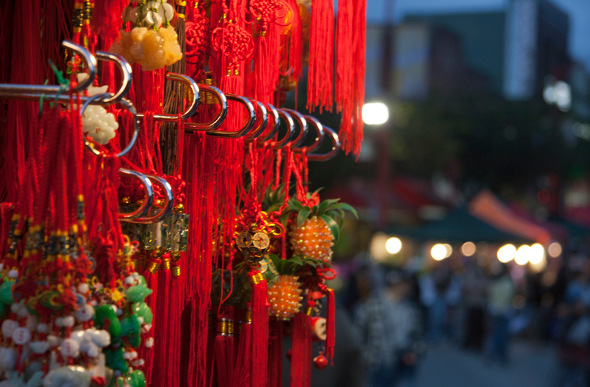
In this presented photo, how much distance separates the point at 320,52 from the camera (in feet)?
6.01

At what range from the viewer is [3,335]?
1.12m

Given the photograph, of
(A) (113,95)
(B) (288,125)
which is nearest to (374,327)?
(B) (288,125)

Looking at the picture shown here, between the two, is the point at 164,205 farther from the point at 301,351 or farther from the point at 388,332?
the point at 388,332

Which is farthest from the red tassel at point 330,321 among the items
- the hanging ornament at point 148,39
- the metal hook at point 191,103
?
the hanging ornament at point 148,39

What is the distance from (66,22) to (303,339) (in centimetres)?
94

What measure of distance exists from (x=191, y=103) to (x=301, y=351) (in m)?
0.74

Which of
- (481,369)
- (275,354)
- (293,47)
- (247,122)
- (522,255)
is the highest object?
(293,47)

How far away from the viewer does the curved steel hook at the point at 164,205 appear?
128cm

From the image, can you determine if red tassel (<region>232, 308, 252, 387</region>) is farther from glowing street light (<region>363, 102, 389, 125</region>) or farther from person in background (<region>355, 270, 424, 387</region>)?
person in background (<region>355, 270, 424, 387</region>)

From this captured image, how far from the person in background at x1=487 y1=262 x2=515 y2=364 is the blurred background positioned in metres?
0.02

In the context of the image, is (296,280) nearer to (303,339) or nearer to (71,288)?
(303,339)

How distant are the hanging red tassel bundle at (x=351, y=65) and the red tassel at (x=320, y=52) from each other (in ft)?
0.07

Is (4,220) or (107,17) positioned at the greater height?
(107,17)

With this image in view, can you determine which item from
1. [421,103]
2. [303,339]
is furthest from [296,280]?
[421,103]
